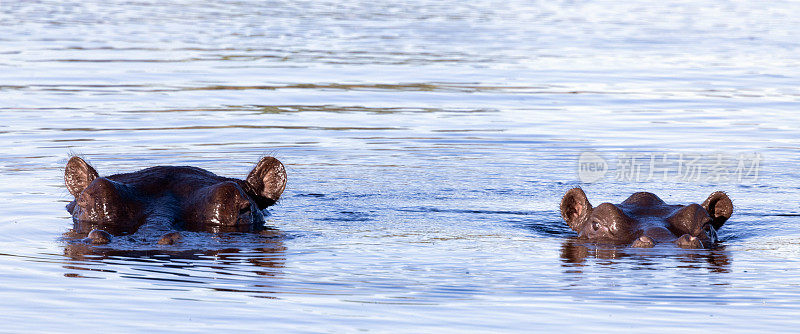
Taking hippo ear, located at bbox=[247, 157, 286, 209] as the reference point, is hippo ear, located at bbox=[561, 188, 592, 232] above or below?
below

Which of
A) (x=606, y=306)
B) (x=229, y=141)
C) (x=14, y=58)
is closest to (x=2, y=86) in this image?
(x=14, y=58)

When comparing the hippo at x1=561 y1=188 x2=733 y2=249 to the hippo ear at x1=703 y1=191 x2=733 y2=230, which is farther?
the hippo ear at x1=703 y1=191 x2=733 y2=230

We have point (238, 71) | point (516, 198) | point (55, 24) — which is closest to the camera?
point (516, 198)

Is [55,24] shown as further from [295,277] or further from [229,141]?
[295,277]

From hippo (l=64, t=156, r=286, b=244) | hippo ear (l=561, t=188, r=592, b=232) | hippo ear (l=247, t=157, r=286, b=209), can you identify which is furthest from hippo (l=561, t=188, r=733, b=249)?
hippo (l=64, t=156, r=286, b=244)

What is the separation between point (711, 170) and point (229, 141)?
5471 millimetres

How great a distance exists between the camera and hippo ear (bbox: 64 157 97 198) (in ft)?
30.5

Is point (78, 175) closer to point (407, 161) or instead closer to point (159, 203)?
point (159, 203)

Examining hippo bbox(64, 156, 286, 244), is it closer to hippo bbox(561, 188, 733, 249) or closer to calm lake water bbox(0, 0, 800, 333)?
calm lake water bbox(0, 0, 800, 333)

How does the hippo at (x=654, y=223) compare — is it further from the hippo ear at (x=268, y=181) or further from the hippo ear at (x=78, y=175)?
the hippo ear at (x=78, y=175)

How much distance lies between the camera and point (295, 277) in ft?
24.7

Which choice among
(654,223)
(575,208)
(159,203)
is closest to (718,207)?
(654,223)

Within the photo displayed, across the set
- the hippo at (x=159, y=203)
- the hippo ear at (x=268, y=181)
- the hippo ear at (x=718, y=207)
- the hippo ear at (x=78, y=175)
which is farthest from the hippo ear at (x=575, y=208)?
the hippo ear at (x=78, y=175)

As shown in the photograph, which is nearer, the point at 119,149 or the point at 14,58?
the point at 119,149
